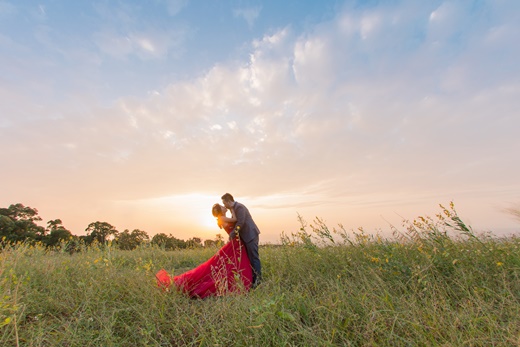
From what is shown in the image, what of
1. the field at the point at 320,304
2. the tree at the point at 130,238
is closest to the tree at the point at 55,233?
the tree at the point at 130,238

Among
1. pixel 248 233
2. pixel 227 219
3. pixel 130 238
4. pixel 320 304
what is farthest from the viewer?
pixel 130 238

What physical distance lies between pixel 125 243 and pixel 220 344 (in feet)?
33.2

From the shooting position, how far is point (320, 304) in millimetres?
3500

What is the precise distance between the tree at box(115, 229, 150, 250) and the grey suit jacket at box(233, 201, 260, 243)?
6047mm

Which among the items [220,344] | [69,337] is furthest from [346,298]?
[69,337]

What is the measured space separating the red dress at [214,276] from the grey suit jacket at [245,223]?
0.18m

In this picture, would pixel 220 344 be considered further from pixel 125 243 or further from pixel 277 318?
pixel 125 243

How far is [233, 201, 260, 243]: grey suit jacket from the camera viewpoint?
5.96 meters

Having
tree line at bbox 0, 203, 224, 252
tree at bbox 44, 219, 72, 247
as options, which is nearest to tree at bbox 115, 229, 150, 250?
tree line at bbox 0, 203, 224, 252

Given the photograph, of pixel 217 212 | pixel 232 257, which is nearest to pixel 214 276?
pixel 232 257

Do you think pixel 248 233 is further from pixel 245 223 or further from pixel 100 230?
pixel 100 230

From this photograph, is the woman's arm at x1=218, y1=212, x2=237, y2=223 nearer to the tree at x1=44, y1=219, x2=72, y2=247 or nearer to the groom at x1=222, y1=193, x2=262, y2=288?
the groom at x1=222, y1=193, x2=262, y2=288

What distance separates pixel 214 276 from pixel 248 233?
45.1 inches

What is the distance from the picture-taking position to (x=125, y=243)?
38.2 ft
